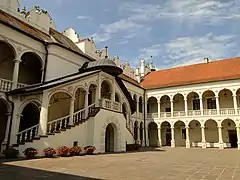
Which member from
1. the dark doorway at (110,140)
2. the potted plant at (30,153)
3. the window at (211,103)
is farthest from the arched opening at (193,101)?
the potted plant at (30,153)

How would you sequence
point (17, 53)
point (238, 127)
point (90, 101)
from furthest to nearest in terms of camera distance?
point (238, 127) → point (90, 101) → point (17, 53)

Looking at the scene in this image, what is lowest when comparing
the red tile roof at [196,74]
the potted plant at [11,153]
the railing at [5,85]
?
the potted plant at [11,153]

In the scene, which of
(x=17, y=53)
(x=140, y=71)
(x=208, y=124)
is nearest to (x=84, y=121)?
(x=17, y=53)

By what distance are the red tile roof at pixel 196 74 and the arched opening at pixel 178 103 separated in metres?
2.55

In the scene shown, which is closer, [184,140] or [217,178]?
[217,178]

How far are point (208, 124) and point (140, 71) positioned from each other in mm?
14398

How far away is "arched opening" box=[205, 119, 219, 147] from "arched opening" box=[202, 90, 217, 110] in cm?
201

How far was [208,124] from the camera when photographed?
3366 cm

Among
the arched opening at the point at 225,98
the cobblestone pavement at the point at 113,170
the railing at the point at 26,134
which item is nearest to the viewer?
the cobblestone pavement at the point at 113,170

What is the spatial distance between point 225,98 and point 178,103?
664 cm

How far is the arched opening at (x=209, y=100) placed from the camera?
33.4 m

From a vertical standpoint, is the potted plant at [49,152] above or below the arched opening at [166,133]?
below

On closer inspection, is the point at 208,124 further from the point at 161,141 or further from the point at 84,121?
the point at 84,121

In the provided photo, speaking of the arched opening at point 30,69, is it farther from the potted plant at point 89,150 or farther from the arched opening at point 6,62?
the potted plant at point 89,150
